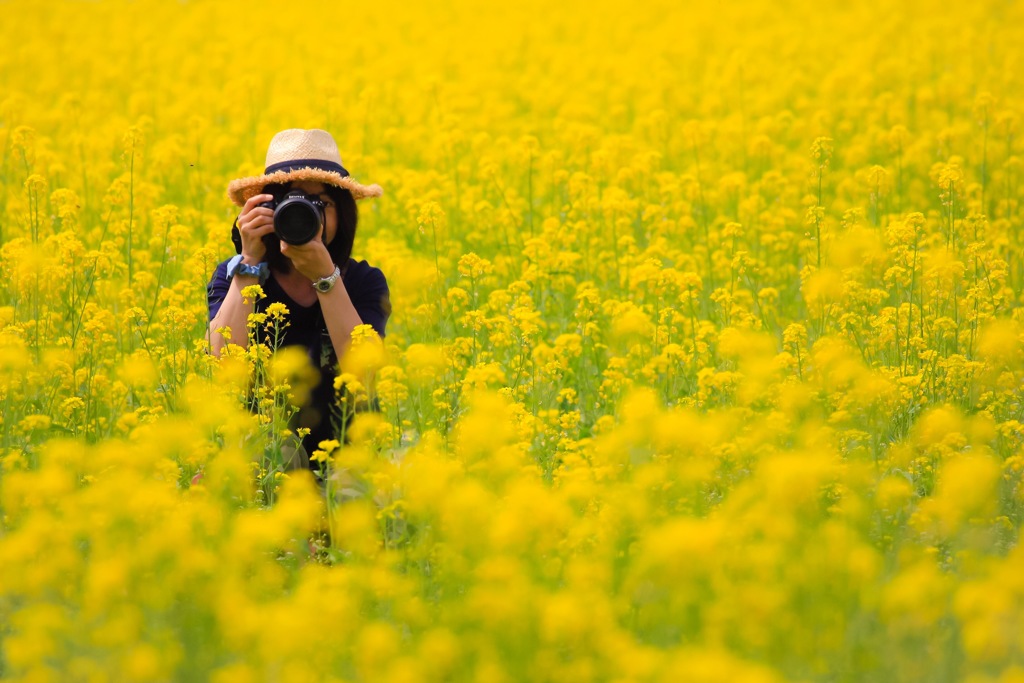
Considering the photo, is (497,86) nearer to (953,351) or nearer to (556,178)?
(556,178)

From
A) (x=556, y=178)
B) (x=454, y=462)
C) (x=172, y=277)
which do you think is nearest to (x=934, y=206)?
(x=556, y=178)

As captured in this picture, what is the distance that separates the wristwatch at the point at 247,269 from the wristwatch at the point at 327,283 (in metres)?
0.21

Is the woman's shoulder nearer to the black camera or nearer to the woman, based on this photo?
the woman

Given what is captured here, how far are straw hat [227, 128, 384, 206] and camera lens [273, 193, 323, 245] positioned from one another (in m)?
0.28

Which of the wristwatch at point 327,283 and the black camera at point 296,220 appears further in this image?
the wristwatch at point 327,283

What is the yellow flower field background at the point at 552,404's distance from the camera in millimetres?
2697

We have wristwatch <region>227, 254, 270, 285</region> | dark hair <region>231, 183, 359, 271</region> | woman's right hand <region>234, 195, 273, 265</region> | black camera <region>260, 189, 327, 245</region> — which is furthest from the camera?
dark hair <region>231, 183, 359, 271</region>

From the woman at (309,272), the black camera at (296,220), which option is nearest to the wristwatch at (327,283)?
the woman at (309,272)

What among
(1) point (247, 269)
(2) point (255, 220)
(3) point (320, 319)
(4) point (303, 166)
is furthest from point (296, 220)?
(3) point (320, 319)

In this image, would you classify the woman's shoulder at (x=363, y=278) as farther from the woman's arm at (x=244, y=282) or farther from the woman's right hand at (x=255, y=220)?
the woman's right hand at (x=255, y=220)

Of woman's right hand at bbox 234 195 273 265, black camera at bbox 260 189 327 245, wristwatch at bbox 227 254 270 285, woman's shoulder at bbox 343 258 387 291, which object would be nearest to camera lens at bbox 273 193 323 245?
black camera at bbox 260 189 327 245

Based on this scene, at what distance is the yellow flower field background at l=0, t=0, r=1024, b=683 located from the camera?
106 inches

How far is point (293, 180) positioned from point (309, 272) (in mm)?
356

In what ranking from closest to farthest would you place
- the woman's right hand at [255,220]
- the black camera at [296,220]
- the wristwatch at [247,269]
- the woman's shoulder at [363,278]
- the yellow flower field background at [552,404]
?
the yellow flower field background at [552,404]
the black camera at [296,220]
the woman's right hand at [255,220]
the wristwatch at [247,269]
the woman's shoulder at [363,278]
